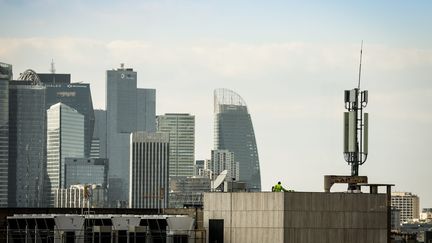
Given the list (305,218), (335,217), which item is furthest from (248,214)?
(335,217)

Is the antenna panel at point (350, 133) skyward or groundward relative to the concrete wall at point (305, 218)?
skyward

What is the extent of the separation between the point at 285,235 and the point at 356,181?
7.72 metres

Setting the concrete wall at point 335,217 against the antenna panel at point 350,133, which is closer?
the concrete wall at point 335,217

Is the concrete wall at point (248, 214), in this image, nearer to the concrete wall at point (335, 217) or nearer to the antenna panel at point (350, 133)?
the concrete wall at point (335, 217)

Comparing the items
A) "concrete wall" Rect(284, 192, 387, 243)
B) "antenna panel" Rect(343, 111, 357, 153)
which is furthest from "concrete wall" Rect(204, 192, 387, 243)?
"antenna panel" Rect(343, 111, 357, 153)

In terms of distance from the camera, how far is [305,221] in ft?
292

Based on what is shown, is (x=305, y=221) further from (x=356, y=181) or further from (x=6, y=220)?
(x=6, y=220)

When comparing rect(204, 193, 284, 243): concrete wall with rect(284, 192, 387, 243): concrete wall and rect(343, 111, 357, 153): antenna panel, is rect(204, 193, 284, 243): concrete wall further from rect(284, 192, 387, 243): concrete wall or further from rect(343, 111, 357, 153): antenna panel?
rect(343, 111, 357, 153): antenna panel

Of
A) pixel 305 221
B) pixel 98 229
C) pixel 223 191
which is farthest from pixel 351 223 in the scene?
pixel 98 229

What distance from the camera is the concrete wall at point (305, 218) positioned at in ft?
291

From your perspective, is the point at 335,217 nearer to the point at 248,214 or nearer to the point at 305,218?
the point at 305,218

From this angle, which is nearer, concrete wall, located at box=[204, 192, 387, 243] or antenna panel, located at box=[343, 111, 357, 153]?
concrete wall, located at box=[204, 192, 387, 243]

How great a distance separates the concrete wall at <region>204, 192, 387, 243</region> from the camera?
8875 cm

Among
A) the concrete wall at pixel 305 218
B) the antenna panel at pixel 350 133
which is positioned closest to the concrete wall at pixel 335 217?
the concrete wall at pixel 305 218
